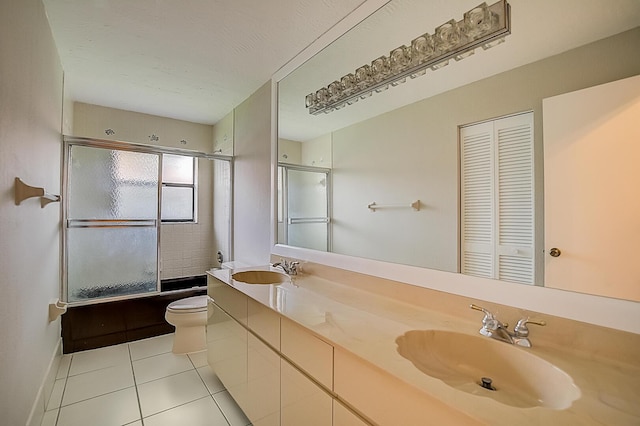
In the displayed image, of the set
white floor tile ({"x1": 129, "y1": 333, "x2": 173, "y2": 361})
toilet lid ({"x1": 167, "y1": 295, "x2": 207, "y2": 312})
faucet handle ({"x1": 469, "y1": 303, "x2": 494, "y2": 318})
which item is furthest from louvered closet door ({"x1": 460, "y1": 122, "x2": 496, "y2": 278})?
white floor tile ({"x1": 129, "y1": 333, "x2": 173, "y2": 361})

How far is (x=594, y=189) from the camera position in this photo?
0.94 m

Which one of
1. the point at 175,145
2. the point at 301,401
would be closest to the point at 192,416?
the point at 301,401

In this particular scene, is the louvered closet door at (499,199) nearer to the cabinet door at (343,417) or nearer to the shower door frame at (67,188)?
the cabinet door at (343,417)

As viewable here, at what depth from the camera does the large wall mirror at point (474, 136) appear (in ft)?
2.98

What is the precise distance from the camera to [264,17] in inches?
67.9

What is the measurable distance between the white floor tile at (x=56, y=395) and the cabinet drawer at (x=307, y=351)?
68.4 inches

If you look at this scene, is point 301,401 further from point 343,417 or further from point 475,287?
point 475,287

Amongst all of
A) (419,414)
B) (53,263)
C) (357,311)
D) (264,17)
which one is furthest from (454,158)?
(53,263)

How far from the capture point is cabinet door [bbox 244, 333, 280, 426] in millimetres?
1318

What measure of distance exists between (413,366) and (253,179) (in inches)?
91.4

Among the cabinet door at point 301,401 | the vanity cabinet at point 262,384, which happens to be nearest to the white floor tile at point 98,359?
the vanity cabinet at point 262,384

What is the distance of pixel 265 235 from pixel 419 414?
6.65ft

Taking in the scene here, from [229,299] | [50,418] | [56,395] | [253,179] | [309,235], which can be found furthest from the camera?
[253,179]

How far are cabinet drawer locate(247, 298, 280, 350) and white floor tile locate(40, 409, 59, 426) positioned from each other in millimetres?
1324
